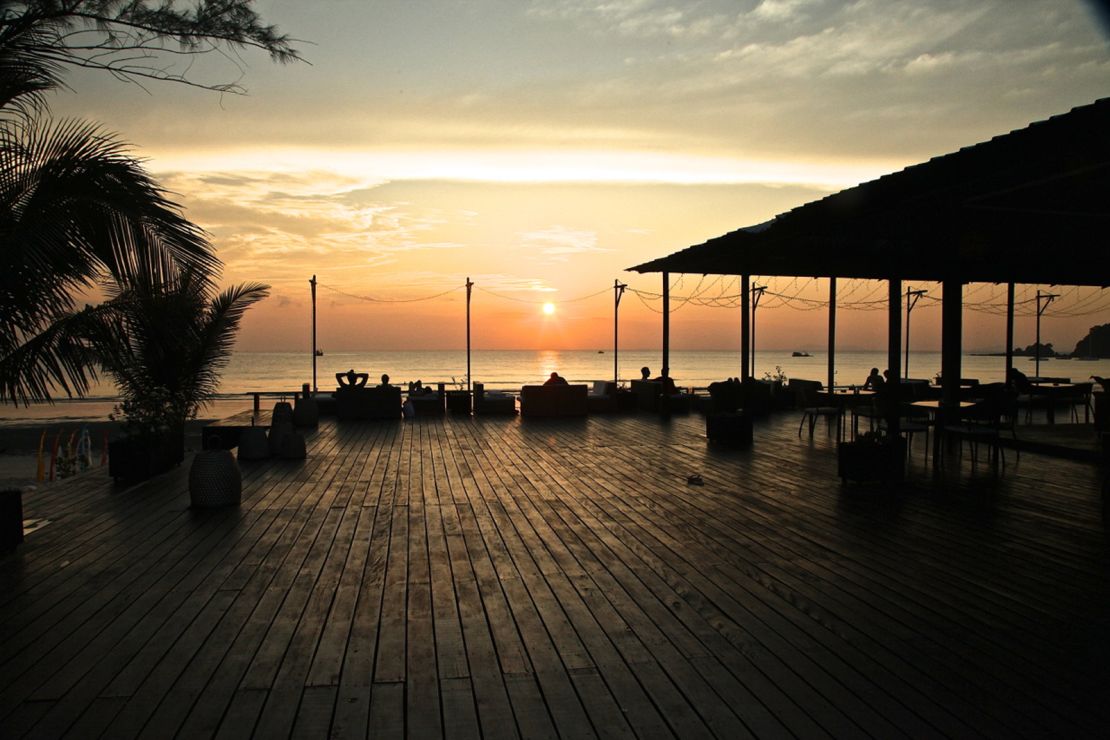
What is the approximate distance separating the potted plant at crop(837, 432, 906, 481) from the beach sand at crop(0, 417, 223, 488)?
329 inches

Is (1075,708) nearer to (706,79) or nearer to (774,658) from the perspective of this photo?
(774,658)

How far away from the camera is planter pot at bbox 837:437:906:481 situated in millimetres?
6191

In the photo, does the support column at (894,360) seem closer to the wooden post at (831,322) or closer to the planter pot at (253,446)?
→ the wooden post at (831,322)

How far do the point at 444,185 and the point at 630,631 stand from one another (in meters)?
12.8

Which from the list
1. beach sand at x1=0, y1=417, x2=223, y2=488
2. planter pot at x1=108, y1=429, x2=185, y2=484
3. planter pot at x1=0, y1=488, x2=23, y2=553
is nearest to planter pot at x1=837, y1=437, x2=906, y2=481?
planter pot at x1=0, y1=488, x2=23, y2=553

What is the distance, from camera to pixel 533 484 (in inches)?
257

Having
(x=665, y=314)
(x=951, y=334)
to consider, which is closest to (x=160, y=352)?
(x=665, y=314)

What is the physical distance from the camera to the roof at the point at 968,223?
401cm

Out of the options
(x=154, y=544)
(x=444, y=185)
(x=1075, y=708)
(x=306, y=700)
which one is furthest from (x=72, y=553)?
(x=444, y=185)

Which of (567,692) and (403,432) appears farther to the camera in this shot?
(403,432)

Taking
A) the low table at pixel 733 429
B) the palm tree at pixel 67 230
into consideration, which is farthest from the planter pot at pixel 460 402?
the palm tree at pixel 67 230

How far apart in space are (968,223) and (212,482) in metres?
7.14

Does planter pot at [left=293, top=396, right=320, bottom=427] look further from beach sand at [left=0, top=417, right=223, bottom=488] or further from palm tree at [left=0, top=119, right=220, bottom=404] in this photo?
palm tree at [left=0, top=119, right=220, bottom=404]

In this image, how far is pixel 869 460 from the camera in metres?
6.17
